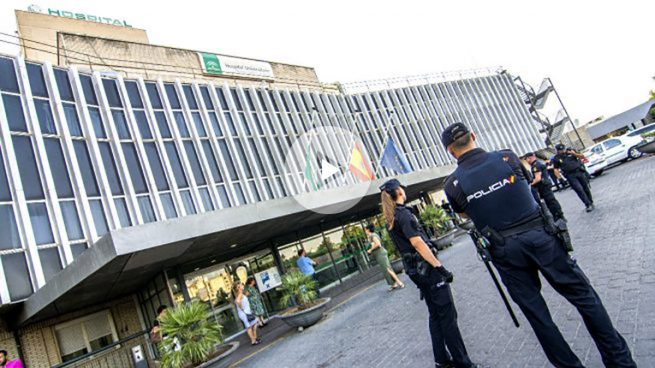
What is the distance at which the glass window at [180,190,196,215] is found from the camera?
1822 centimetres

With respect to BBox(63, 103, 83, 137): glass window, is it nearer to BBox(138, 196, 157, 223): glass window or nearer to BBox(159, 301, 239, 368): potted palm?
BBox(138, 196, 157, 223): glass window

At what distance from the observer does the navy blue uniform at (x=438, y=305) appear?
3.36 m

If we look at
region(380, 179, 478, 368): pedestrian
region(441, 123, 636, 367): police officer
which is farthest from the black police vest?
region(380, 179, 478, 368): pedestrian

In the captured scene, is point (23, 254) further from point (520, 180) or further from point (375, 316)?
point (520, 180)

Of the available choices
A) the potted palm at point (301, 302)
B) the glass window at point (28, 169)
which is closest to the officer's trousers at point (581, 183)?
the potted palm at point (301, 302)

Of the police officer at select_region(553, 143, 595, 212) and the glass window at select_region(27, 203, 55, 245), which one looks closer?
the police officer at select_region(553, 143, 595, 212)

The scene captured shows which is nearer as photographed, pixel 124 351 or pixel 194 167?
pixel 124 351

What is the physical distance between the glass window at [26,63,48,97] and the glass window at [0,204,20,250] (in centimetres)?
556

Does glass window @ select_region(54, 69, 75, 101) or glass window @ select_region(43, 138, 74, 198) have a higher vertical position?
glass window @ select_region(54, 69, 75, 101)

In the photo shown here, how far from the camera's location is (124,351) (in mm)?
10508

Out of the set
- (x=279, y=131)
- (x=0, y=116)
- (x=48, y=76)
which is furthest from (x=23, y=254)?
(x=279, y=131)

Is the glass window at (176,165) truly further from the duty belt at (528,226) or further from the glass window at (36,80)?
the duty belt at (528,226)

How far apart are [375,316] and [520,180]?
16.0ft

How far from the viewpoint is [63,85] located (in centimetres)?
1645
